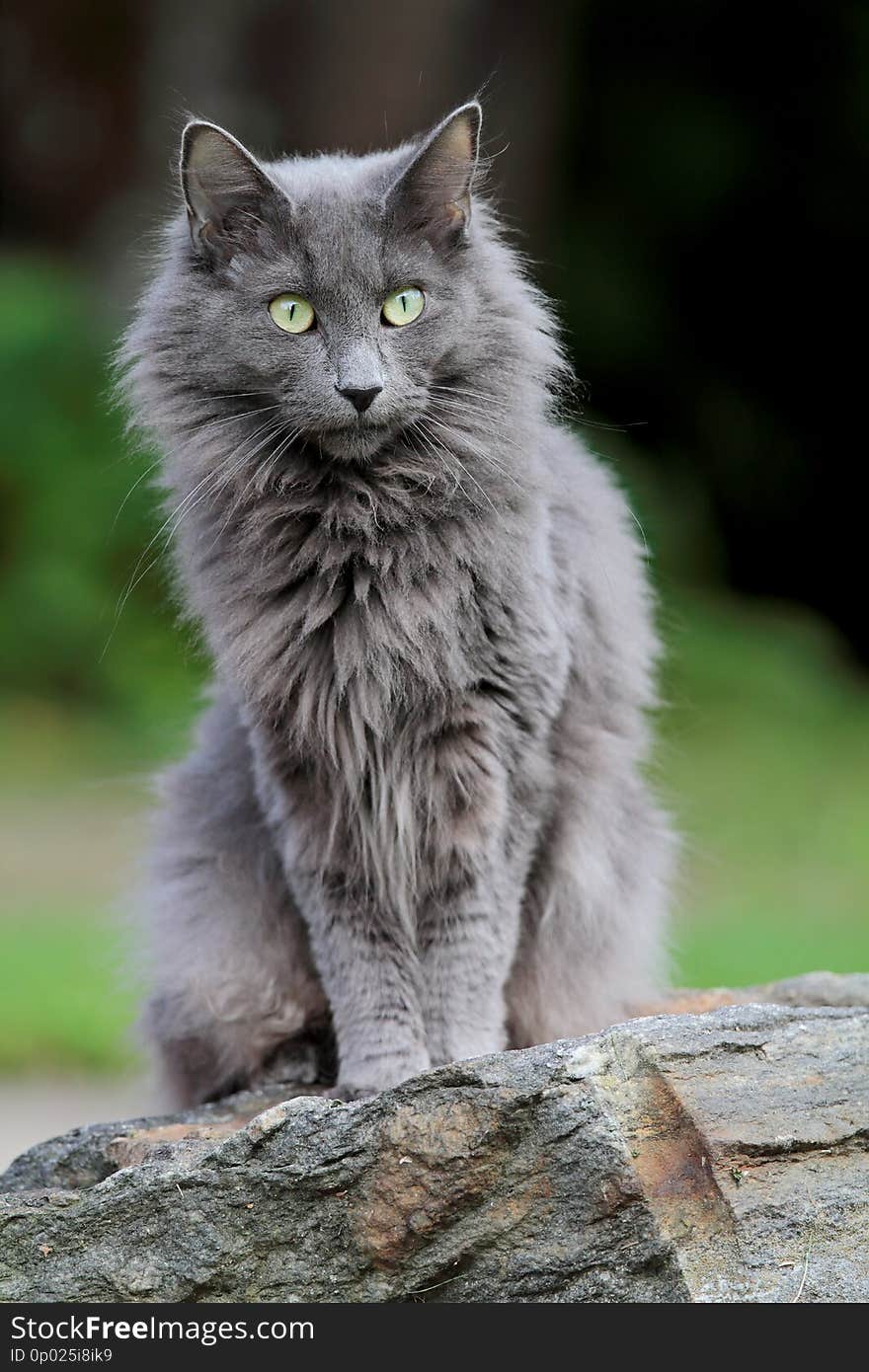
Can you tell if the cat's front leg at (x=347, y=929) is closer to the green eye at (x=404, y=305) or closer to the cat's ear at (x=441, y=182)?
the green eye at (x=404, y=305)

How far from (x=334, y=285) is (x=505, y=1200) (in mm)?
1564

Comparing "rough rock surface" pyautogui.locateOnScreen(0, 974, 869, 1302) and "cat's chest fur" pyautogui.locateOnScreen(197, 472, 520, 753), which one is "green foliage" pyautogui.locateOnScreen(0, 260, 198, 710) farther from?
"rough rock surface" pyautogui.locateOnScreen(0, 974, 869, 1302)

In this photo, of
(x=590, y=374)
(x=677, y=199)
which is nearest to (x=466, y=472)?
(x=590, y=374)

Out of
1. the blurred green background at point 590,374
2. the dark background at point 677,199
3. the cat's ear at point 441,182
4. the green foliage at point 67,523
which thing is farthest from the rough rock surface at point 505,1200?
the dark background at point 677,199

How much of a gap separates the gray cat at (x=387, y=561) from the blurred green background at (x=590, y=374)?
9.12ft

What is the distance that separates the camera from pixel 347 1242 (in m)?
2.52

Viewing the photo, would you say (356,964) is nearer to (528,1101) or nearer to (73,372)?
(528,1101)

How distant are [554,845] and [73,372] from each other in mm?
6798

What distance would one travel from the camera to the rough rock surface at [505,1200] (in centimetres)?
245

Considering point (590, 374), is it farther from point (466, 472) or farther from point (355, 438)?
point (355, 438)

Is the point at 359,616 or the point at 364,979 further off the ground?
the point at 359,616

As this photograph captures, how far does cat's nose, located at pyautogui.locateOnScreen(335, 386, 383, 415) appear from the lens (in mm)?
2875

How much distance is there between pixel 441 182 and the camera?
120 inches

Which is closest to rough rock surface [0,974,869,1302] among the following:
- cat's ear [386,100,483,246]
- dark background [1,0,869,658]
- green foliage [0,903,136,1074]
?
cat's ear [386,100,483,246]
